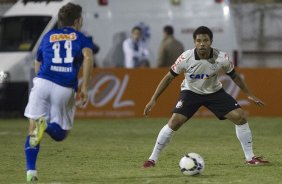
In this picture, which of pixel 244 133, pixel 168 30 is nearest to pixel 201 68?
pixel 244 133

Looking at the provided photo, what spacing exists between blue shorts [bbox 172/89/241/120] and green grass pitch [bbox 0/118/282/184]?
2.30 ft

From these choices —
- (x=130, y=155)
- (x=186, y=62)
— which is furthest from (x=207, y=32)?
(x=130, y=155)

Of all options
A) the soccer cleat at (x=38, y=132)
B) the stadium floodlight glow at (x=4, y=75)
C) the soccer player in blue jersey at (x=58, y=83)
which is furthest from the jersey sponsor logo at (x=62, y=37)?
the stadium floodlight glow at (x=4, y=75)

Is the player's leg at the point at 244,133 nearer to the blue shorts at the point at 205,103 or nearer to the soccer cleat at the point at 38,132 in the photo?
the blue shorts at the point at 205,103

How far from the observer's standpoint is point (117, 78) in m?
21.9

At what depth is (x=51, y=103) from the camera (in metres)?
10.7

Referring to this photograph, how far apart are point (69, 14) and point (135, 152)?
14.1ft

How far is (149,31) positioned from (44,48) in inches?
506

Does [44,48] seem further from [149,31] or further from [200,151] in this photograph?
[149,31]

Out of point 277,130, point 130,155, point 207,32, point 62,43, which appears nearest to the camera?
point 62,43

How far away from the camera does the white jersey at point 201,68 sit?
1221 cm

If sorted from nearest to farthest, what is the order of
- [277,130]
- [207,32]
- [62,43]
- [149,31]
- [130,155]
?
[62,43]
[207,32]
[130,155]
[277,130]
[149,31]

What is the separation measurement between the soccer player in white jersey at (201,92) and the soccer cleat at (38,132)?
77.5 inches

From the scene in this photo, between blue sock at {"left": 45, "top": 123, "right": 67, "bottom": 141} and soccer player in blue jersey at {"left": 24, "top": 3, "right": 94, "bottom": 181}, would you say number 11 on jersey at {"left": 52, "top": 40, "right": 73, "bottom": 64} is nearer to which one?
soccer player in blue jersey at {"left": 24, "top": 3, "right": 94, "bottom": 181}
